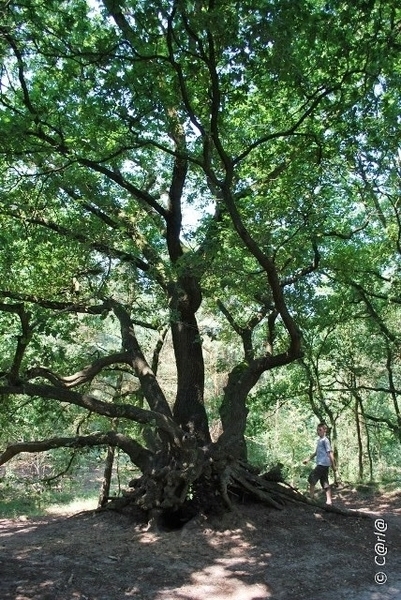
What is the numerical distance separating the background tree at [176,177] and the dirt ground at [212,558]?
73 centimetres

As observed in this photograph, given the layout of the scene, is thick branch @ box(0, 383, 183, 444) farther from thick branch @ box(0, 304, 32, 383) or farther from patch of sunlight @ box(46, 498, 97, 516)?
patch of sunlight @ box(46, 498, 97, 516)

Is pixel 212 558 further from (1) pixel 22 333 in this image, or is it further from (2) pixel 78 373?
(1) pixel 22 333

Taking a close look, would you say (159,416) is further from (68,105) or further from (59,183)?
(68,105)

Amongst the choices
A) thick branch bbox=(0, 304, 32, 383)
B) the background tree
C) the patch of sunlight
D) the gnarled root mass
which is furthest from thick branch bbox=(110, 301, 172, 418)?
the patch of sunlight

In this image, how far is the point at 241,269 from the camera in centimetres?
820

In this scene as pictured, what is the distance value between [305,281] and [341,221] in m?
1.54

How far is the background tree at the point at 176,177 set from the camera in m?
5.41

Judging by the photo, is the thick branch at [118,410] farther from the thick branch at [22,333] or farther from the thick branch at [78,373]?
the thick branch at [22,333]

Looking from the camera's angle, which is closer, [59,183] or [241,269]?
[59,183]

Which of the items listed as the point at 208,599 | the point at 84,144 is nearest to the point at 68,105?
the point at 84,144

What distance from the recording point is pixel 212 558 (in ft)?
21.5

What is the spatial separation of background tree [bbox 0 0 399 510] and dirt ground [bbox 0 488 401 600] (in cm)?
73

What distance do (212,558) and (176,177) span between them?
274 inches

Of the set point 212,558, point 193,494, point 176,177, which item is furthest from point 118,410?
point 176,177
